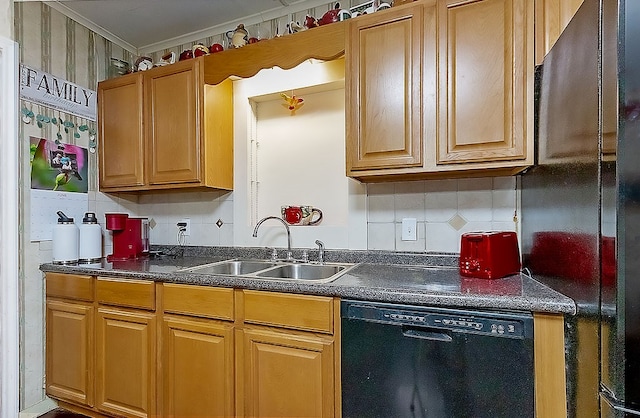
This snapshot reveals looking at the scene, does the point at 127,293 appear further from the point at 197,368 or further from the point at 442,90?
the point at 442,90

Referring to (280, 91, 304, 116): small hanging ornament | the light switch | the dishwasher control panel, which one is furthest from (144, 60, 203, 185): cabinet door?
the dishwasher control panel

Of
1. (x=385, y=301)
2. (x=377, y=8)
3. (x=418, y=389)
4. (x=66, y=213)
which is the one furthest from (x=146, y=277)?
(x=377, y=8)

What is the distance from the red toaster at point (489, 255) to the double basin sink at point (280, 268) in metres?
0.58

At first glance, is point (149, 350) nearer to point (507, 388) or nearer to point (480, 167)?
point (507, 388)

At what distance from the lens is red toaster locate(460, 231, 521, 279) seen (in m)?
1.46

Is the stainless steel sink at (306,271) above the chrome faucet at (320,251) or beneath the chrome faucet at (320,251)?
beneath

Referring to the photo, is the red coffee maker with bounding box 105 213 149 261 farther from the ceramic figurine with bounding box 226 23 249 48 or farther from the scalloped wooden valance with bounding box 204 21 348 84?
the ceramic figurine with bounding box 226 23 249 48

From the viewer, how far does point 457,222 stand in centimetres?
183

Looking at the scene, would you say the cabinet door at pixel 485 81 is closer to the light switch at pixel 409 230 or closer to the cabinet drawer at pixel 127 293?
the light switch at pixel 409 230

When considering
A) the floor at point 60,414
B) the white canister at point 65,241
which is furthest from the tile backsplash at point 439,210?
the floor at point 60,414

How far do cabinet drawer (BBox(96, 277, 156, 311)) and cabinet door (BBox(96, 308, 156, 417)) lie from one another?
0.05m

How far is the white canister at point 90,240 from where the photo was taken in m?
2.20

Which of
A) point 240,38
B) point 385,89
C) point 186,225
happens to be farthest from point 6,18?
point 385,89

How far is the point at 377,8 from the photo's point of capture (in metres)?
1.75
